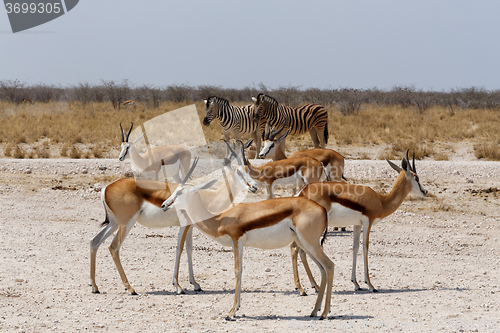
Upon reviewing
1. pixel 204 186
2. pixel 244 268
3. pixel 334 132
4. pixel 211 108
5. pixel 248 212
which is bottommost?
pixel 244 268

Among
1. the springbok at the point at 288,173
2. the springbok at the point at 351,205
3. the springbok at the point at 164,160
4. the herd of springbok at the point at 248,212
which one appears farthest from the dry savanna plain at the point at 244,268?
the springbok at the point at 164,160

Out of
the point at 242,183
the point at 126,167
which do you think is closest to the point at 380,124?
the point at 126,167

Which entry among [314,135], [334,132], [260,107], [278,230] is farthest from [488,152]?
[278,230]

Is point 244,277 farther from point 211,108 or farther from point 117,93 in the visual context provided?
point 117,93

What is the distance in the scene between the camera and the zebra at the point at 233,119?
1767 centimetres

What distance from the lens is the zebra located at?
17.7 metres

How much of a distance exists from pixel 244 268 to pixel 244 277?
17.2 inches

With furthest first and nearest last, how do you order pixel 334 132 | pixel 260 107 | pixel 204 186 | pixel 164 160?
1. pixel 334 132
2. pixel 260 107
3. pixel 164 160
4. pixel 204 186

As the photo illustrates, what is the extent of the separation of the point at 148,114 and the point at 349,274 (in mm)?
26584

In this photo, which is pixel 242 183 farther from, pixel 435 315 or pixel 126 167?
pixel 126 167

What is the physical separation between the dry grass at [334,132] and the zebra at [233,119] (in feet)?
15.0

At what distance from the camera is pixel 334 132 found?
2491 centimetres

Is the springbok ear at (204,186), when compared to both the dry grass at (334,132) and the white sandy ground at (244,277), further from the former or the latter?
the dry grass at (334,132)

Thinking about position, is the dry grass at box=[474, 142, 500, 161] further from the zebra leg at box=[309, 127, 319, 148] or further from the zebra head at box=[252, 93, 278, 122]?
the zebra head at box=[252, 93, 278, 122]
